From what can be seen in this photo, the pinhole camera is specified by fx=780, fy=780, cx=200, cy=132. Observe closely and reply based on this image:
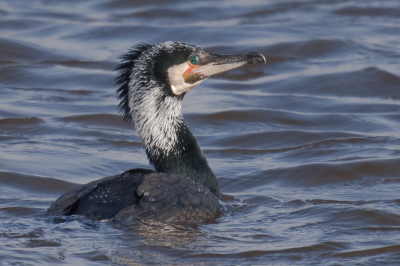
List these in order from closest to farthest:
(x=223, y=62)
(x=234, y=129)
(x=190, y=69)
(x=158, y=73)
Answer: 1. (x=158, y=73)
2. (x=190, y=69)
3. (x=223, y=62)
4. (x=234, y=129)

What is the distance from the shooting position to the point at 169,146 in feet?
21.7

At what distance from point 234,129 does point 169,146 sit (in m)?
2.97

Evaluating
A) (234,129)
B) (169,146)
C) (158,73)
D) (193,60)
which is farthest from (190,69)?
(234,129)

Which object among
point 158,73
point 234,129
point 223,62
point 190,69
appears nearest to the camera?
point 158,73

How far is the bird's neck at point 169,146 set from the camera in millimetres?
6609

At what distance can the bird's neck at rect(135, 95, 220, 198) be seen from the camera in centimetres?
661

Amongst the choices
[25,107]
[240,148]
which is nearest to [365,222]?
[240,148]

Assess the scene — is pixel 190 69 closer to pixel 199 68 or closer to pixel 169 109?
pixel 199 68

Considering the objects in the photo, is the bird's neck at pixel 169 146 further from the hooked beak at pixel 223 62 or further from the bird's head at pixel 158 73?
the hooked beak at pixel 223 62

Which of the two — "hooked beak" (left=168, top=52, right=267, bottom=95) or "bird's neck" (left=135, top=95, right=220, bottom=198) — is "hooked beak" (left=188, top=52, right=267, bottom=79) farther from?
"bird's neck" (left=135, top=95, right=220, bottom=198)

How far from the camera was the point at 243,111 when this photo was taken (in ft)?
32.8

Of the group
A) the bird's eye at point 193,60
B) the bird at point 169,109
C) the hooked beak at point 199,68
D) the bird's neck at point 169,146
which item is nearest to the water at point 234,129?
the bird at point 169,109

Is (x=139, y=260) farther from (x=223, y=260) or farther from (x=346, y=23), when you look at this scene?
(x=346, y=23)

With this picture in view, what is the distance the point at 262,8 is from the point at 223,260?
1050cm
